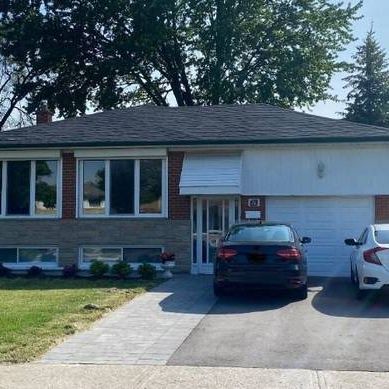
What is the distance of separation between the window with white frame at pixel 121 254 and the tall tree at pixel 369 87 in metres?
30.2

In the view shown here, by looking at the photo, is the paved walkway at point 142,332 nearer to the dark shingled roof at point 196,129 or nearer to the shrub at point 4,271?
the dark shingled roof at point 196,129

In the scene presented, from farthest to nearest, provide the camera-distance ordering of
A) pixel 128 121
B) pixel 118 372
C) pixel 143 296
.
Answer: pixel 128 121 → pixel 143 296 → pixel 118 372

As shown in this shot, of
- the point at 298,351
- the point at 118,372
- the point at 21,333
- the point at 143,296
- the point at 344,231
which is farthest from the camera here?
the point at 344,231

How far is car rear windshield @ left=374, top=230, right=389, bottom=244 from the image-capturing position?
37.4ft

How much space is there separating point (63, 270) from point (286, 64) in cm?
2225

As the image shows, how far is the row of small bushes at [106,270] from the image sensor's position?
1480cm

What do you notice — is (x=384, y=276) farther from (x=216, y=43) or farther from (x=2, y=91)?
(x=2, y=91)

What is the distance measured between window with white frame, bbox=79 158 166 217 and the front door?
1.03 m

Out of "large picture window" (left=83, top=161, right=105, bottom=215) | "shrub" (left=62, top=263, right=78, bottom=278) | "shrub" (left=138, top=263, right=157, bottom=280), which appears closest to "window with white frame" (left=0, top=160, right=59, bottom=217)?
"large picture window" (left=83, top=161, right=105, bottom=215)

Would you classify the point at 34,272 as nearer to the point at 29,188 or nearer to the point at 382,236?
the point at 29,188

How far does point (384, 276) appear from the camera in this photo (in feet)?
35.4

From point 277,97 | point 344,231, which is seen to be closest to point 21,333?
point 344,231

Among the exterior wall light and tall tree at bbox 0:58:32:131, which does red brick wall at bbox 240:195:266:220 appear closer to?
the exterior wall light

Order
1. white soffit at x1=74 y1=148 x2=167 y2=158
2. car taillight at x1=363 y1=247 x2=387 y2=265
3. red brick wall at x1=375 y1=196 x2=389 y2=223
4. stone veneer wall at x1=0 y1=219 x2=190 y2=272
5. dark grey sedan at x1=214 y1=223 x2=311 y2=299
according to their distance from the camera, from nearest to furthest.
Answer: car taillight at x1=363 y1=247 x2=387 y2=265, dark grey sedan at x1=214 y1=223 x2=311 y2=299, red brick wall at x1=375 y1=196 x2=389 y2=223, stone veneer wall at x1=0 y1=219 x2=190 y2=272, white soffit at x1=74 y1=148 x2=167 y2=158
